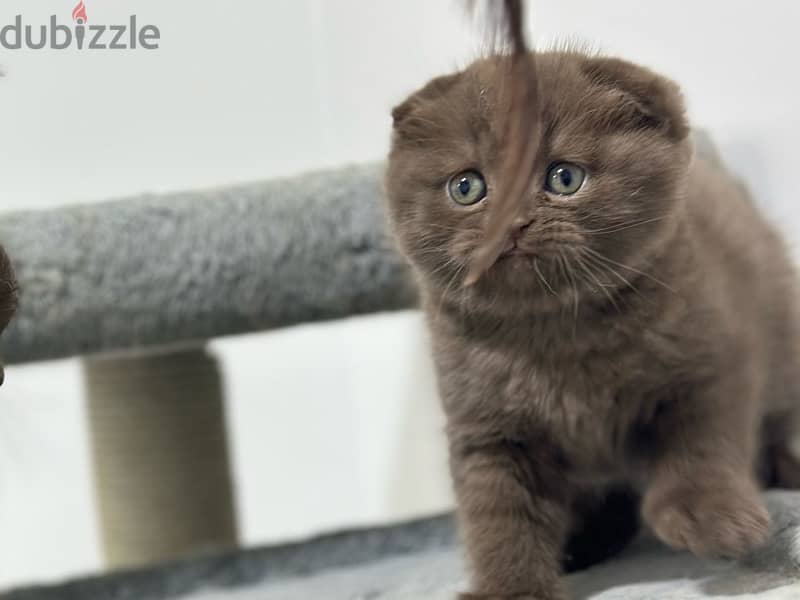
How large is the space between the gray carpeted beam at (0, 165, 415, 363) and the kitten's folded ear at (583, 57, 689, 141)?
17.6 inches

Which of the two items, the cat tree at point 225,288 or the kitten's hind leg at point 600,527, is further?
the cat tree at point 225,288

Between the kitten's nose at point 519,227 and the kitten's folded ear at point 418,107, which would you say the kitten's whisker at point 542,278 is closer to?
the kitten's nose at point 519,227

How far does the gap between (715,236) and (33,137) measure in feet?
3.10

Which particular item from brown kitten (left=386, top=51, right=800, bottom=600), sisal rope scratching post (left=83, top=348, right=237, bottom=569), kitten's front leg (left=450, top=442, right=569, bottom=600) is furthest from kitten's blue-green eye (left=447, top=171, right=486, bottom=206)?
sisal rope scratching post (left=83, top=348, right=237, bottom=569)

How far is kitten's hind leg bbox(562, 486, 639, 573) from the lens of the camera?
964 mm

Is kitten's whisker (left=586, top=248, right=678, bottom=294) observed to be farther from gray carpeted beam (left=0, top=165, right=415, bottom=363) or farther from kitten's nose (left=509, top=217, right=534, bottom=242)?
gray carpeted beam (left=0, top=165, right=415, bottom=363)

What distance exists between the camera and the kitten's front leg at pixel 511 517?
32.2 inches

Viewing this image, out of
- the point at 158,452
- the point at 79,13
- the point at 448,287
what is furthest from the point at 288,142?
the point at 448,287

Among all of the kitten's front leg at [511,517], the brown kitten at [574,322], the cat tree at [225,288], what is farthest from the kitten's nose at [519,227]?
the cat tree at [225,288]

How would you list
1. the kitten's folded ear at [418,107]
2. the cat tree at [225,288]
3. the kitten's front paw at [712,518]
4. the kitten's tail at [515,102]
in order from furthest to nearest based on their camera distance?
1. the cat tree at [225,288]
2. the kitten's folded ear at [418,107]
3. the kitten's front paw at [712,518]
4. the kitten's tail at [515,102]

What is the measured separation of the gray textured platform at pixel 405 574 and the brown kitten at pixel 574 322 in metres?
0.05

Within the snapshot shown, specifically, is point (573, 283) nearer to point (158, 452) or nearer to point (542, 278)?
point (542, 278)

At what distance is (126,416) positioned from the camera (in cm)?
145

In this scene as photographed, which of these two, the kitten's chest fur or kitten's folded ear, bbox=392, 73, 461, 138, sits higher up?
kitten's folded ear, bbox=392, 73, 461, 138
